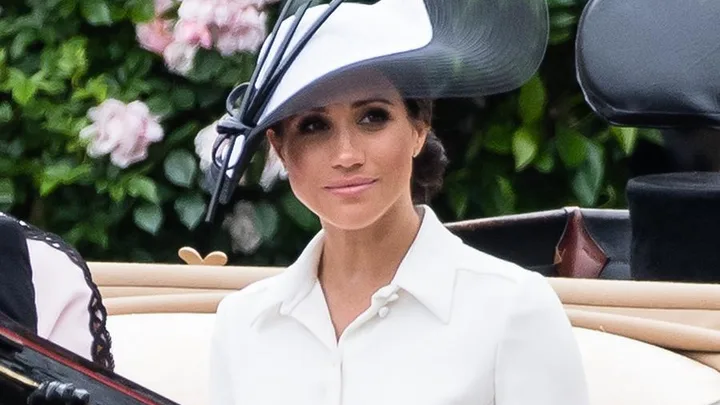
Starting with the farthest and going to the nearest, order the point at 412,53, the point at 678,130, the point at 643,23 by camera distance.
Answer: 1. the point at 678,130
2. the point at 643,23
3. the point at 412,53

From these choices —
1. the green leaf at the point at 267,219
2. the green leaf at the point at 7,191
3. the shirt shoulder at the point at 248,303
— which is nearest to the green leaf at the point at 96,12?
the green leaf at the point at 7,191

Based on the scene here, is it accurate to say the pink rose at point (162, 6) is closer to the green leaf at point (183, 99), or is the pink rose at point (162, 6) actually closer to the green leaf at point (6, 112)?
the green leaf at point (183, 99)

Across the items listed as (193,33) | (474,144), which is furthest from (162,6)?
(474,144)

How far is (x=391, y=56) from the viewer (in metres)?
1.47

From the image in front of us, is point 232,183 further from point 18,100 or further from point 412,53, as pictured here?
point 18,100

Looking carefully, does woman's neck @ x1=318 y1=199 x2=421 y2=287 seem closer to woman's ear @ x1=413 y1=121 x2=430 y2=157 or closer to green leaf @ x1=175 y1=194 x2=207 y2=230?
woman's ear @ x1=413 y1=121 x2=430 y2=157

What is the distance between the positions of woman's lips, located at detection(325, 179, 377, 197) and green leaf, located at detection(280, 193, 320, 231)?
150 centimetres

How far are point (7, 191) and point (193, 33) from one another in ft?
1.89

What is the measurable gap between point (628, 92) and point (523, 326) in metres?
0.77

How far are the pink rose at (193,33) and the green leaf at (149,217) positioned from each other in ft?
1.20

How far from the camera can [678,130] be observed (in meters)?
2.43

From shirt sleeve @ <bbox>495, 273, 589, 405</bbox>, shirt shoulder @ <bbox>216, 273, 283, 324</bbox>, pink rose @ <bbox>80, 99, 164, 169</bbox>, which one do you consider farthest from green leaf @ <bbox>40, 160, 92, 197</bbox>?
shirt sleeve @ <bbox>495, 273, 589, 405</bbox>

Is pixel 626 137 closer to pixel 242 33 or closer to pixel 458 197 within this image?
pixel 458 197

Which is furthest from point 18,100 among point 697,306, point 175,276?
point 697,306
